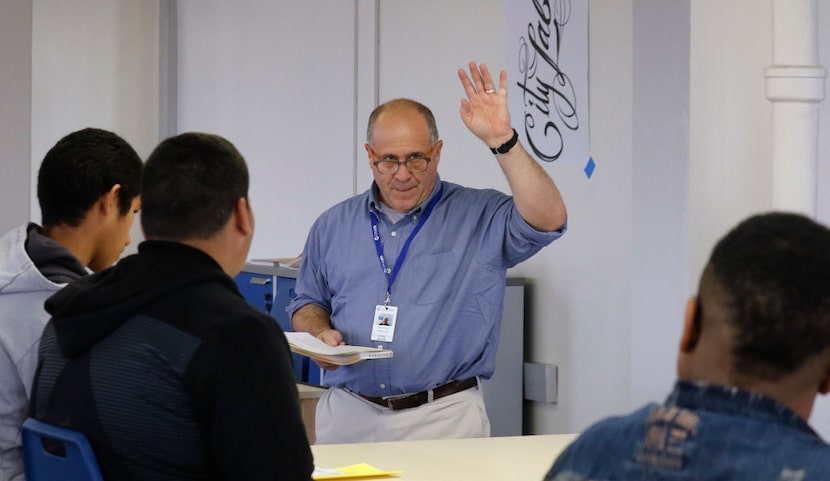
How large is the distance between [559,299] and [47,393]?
3172mm

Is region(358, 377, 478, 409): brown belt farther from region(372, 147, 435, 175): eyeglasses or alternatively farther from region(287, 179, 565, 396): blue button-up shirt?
region(372, 147, 435, 175): eyeglasses

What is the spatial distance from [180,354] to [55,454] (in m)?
0.38

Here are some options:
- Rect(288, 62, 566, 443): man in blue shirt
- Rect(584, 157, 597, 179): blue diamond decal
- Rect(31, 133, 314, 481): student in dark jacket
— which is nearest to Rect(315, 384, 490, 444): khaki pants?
Rect(288, 62, 566, 443): man in blue shirt

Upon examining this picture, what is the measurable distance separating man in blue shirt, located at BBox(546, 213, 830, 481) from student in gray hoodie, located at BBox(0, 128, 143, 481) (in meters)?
1.34

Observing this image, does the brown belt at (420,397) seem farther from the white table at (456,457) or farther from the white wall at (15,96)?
the white wall at (15,96)

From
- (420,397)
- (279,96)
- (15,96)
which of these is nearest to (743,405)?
(420,397)

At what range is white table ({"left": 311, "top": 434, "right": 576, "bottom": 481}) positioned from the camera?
2.65 metres

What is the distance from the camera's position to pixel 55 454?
194 cm

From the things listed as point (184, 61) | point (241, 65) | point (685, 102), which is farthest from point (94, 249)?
point (184, 61)

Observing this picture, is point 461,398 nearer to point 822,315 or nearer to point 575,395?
point 575,395

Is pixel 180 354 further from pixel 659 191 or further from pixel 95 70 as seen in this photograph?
pixel 95 70

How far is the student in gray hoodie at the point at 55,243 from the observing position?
2164mm

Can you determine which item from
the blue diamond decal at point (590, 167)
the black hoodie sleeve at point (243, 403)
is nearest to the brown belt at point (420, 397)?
the black hoodie sleeve at point (243, 403)

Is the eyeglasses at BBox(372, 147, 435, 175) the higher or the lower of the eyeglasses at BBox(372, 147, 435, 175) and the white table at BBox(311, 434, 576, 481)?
the higher
